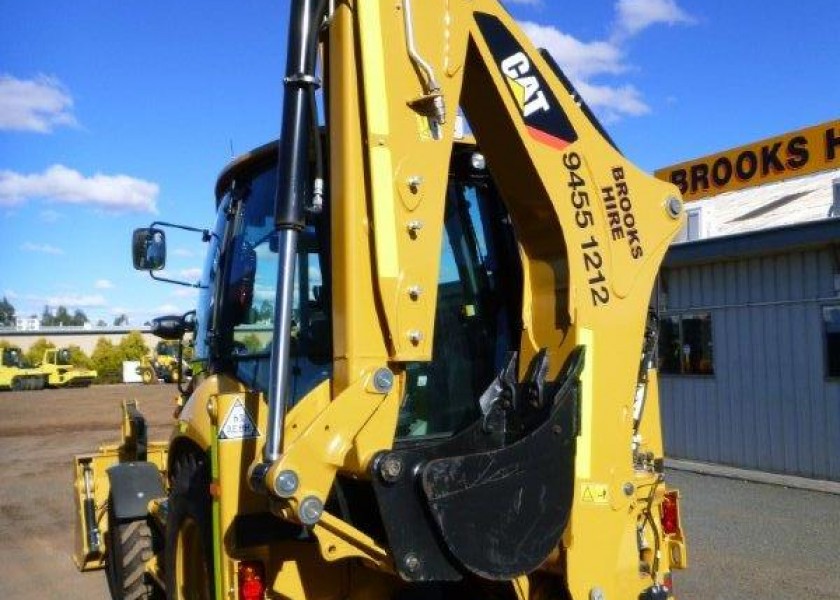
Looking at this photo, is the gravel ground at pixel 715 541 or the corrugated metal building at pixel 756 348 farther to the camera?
the corrugated metal building at pixel 756 348

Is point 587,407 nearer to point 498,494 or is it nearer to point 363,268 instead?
point 498,494

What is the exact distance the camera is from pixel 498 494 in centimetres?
290

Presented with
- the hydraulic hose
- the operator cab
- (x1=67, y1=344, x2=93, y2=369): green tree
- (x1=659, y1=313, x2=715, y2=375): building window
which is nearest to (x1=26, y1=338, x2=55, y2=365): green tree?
(x1=67, y1=344, x2=93, y2=369): green tree

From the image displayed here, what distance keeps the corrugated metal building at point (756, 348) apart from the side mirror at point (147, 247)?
6449mm

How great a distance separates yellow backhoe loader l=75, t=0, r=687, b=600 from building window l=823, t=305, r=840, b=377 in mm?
7169

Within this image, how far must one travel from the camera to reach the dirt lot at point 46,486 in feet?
23.5

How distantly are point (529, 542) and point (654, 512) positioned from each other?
3.62 feet

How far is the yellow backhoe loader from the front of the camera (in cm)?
284

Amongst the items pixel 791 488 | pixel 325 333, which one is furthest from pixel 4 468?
pixel 325 333

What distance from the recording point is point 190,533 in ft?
12.5

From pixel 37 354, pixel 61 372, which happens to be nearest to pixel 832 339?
pixel 61 372

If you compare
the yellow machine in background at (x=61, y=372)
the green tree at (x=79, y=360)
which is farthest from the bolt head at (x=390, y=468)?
the green tree at (x=79, y=360)

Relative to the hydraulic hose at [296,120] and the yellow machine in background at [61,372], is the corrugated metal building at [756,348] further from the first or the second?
the yellow machine in background at [61,372]

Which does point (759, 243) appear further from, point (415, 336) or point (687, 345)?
point (415, 336)
